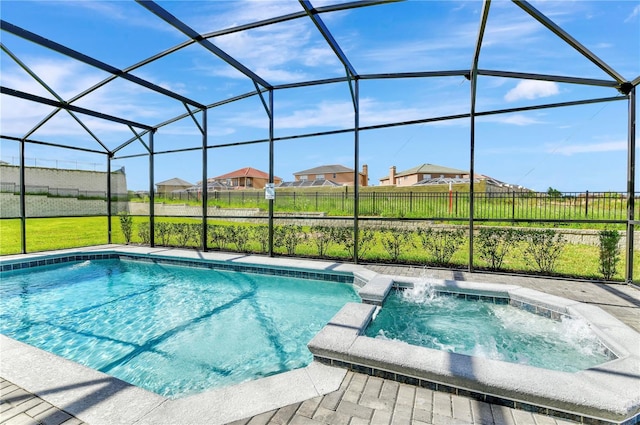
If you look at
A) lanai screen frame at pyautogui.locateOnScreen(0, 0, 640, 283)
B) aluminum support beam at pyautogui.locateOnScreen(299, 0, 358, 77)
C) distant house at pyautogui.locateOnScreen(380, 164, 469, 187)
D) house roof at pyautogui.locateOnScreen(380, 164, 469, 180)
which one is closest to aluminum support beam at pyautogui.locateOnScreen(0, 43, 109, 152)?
lanai screen frame at pyautogui.locateOnScreen(0, 0, 640, 283)

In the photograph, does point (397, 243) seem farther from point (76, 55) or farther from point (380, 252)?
point (76, 55)

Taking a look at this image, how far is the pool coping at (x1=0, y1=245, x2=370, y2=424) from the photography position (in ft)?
6.21

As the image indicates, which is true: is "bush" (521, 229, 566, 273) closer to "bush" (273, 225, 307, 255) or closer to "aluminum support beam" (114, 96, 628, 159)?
"aluminum support beam" (114, 96, 628, 159)

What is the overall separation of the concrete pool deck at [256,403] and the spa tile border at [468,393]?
4cm

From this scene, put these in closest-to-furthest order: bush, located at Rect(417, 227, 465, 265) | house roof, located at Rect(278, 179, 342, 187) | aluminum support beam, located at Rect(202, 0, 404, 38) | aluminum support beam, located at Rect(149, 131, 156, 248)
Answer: aluminum support beam, located at Rect(202, 0, 404, 38) < bush, located at Rect(417, 227, 465, 265) < aluminum support beam, located at Rect(149, 131, 156, 248) < house roof, located at Rect(278, 179, 342, 187)

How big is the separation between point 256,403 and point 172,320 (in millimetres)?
2758

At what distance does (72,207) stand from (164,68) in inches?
677

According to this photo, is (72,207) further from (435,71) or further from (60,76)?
(435,71)

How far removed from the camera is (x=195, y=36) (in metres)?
4.48

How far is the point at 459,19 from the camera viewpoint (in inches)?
181

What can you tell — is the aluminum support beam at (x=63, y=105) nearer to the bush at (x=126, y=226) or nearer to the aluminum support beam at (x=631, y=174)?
the bush at (x=126, y=226)

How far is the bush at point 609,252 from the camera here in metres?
4.85

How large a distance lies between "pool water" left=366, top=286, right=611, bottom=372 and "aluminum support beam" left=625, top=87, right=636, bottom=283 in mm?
2196

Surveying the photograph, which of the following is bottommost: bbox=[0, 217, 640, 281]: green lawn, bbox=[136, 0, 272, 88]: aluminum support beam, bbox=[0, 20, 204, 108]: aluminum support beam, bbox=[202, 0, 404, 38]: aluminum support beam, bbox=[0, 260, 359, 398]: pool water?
bbox=[0, 260, 359, 398]: pool water
